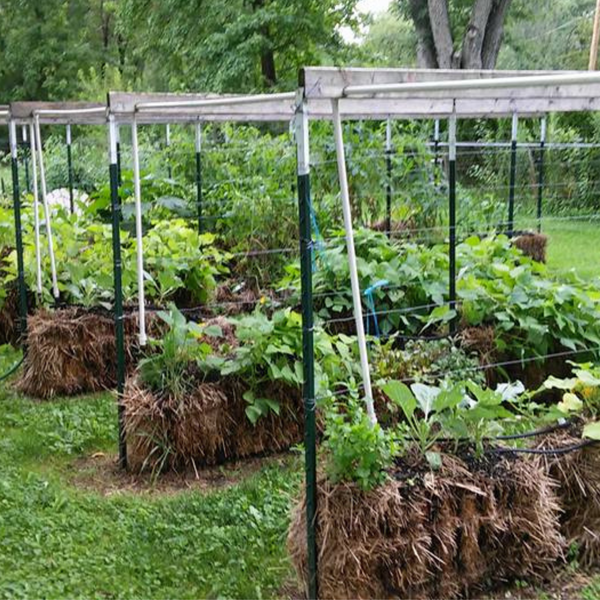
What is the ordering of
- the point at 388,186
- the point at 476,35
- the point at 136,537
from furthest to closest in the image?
the point at 476,35 < the point at 388,186 < the point at 136,537

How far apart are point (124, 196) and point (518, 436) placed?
5147 mm

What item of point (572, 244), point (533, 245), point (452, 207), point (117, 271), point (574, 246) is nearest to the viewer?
point (117, 271)

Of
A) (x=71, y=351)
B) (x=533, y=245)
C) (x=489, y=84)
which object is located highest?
(x=489, y=84)

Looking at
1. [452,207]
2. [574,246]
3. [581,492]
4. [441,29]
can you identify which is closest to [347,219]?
[581,492]

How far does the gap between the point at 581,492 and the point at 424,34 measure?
13592 mm

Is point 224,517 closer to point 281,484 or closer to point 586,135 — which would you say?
point 281,484

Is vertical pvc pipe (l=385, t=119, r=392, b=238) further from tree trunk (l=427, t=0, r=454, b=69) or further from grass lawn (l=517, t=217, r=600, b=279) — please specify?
tree trunk (l=427, t=0, r=454, b=69)

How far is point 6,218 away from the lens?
7.22m

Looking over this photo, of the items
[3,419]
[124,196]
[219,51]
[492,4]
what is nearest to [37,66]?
[219,51]

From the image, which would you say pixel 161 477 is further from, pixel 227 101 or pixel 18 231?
pixel 18 231

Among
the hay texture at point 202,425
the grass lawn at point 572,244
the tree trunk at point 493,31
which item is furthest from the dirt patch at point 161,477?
the tree trunk at point 493,31

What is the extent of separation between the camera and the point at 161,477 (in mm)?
4262

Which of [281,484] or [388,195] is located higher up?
[388,195]

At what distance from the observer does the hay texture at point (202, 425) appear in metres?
4.19
